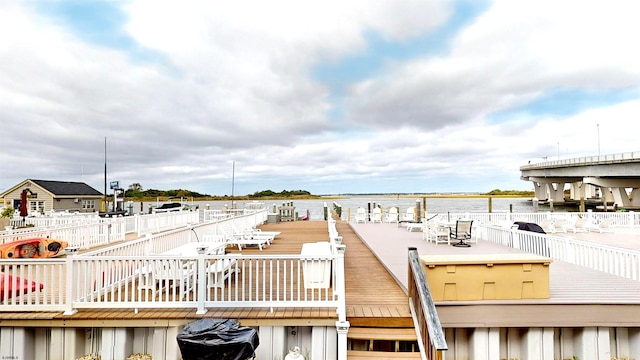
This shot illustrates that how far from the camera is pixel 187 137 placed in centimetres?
3344

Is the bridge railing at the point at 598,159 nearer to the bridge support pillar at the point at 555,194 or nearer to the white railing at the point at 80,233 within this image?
the bridge support pillar at the point at 555,194

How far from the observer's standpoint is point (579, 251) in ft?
22.9

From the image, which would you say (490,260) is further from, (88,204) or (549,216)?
(88,204)

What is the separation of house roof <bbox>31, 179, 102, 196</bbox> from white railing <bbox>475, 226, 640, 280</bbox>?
110 ft

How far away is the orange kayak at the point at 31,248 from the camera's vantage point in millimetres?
7062

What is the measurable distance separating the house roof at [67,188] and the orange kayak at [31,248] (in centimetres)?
2526

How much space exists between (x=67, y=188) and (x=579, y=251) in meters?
37.1

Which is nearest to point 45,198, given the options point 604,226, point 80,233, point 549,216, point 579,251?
point 80,233

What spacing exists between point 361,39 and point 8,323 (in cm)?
1341

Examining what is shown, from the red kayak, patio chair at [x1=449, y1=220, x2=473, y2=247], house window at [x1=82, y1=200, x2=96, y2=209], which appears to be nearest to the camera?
the red kayak

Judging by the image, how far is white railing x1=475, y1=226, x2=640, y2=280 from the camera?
5844 mm

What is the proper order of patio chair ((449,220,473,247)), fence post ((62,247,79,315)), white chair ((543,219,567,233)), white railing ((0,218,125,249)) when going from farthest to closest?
white chair ((543,219,567,233))
patio chair ((449,220,473,247))
white railing ((0,218,125,249))
fence post ((62,247,79,315))

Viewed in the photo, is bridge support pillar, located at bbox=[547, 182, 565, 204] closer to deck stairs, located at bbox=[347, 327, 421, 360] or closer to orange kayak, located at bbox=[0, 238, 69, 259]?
deck stairs, located at bbox=[347, 327, 421, 360]

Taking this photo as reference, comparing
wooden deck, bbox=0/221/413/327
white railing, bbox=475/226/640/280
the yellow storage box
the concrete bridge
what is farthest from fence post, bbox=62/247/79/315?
the concrete bridge
